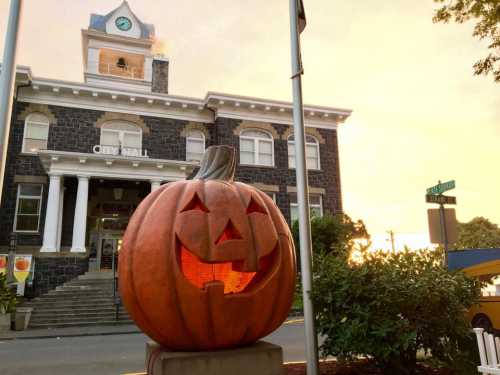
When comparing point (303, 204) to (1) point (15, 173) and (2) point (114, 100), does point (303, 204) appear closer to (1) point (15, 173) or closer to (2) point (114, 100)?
(1) point (15, 173)

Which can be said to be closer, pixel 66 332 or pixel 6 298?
pixel 6 298

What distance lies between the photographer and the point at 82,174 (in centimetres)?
1744

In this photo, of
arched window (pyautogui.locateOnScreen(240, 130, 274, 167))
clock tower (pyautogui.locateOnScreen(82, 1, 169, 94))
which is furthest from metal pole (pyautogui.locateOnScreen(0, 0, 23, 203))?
clock tower (pyautogui.locateOnScreen(82, 1, 169, 94))

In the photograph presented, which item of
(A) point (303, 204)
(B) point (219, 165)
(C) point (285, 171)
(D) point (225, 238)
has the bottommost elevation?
(D) point (225, 238)

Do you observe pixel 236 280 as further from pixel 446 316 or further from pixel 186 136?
pixel 186 136

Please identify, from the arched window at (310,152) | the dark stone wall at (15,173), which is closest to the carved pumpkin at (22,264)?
the dark stone wall at (15,173)

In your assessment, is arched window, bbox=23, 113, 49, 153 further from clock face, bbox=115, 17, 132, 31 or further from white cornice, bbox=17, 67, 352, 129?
clock face, bbox=115, 17, 132, 31

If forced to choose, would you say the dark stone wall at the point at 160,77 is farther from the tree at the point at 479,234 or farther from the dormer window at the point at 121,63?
the tree at the point at 479,234

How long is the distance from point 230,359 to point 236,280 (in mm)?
758

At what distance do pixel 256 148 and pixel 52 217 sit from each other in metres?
10.4

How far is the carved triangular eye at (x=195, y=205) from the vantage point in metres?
3.90

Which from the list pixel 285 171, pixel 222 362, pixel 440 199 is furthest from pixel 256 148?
pixel 222 362

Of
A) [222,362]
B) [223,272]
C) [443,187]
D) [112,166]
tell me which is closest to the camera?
[222,362]

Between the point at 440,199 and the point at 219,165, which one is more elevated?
the point at 440,199
